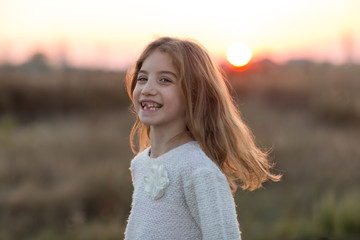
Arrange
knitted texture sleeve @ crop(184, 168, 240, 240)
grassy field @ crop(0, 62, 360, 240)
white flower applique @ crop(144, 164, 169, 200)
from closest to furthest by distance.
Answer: knitted texture sleeve @ crop(184, 168, 240, 240)
white flower applique @ crop(144, 164, 169, 200)
grassy field @ crop(0, 62, 360, 240)

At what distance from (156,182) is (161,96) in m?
0.34

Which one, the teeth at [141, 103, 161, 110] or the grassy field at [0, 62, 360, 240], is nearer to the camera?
the teeth at [141, 103, 161, 110]

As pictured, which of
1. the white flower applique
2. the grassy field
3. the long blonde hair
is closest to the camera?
the white flower applique

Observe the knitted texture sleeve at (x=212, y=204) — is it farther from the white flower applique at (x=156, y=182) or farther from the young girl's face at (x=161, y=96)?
the young girl's face at (x=161, y=96)

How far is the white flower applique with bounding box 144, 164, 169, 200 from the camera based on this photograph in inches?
69.2

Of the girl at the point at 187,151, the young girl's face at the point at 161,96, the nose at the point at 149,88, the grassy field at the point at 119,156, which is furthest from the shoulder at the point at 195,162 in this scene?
the grassy field at the point at 119,156

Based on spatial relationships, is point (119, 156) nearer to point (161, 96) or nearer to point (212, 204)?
point (161, 96)

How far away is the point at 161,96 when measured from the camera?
1828 mm

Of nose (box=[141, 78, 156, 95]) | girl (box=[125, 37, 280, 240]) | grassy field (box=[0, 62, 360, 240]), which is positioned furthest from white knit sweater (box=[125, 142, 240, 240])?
grassy field (box=[0, 62, 360, 240])

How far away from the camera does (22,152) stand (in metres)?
8.28

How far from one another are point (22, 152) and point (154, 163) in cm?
696

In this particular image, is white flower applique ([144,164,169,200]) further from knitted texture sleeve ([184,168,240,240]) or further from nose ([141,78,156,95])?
nose ([141,78,156,95])

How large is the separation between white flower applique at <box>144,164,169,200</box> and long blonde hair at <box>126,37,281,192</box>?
0.65 feet

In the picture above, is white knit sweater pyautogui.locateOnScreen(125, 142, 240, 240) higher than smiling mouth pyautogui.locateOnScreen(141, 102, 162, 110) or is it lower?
lower
